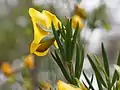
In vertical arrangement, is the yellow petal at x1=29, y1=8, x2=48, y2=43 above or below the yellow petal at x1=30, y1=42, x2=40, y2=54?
above

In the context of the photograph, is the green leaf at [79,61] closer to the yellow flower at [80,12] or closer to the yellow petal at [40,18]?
the yellow petal at [40,18]

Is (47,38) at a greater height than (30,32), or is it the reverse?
(47,38)

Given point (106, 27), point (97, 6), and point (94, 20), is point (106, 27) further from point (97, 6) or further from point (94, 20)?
point (94, 20)

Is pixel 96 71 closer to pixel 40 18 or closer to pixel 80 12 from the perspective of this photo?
pixel 40 18

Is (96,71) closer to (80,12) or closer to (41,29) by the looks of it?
(41,29)

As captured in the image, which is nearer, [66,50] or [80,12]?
[66,50]

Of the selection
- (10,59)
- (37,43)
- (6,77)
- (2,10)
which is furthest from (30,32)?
(37,43)

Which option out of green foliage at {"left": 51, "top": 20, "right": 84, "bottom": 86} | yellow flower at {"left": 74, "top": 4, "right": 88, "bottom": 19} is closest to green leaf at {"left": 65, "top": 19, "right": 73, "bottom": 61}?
green foliage at {"left": 51, "top": 20, "right": 84, "bottom": 86}

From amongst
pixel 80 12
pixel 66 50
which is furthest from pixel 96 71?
pixel 80 12

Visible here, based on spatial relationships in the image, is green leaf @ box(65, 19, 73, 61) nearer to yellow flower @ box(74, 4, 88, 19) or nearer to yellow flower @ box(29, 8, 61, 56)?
yellow flower @ box(29, 8, 61, 56)
